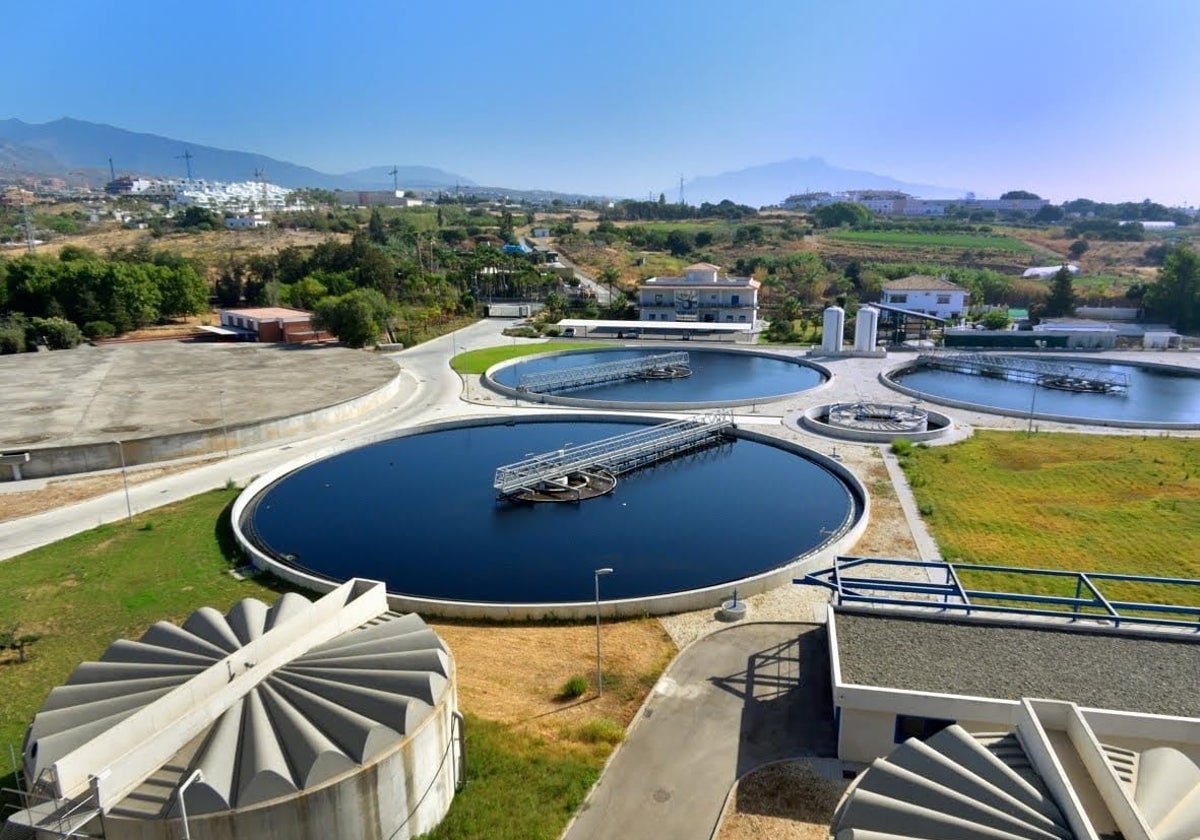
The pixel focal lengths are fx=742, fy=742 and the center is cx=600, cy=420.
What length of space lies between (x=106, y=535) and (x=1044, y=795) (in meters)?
30.0

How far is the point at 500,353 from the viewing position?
6384cm

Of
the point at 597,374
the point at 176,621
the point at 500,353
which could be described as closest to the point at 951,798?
the point at 176,621

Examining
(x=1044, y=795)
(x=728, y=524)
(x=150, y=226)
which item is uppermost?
(x=150, y=226)

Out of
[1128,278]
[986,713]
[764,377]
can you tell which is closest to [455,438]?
[764,377]

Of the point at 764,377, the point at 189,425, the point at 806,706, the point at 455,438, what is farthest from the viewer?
the point at 764,377

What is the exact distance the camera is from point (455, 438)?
134 ft

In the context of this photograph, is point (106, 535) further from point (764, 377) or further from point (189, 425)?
point (764, 377)

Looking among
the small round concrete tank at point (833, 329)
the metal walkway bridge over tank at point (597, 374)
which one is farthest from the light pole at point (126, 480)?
the small round concrete tank at point (833, 329)

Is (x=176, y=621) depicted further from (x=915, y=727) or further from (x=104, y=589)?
(x=915, y=727)

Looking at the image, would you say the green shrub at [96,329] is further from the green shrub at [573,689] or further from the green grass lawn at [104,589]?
the green shrub at [573,689]

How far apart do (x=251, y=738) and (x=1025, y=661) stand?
15.3m

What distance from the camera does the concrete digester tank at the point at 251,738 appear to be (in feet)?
36.0

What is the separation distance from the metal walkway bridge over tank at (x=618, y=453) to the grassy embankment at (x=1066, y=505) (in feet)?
33.8

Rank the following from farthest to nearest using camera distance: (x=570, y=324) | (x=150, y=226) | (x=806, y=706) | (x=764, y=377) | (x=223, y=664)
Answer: (x=150, y=226), (x=570, y=324), (x=764, y=377), (x=806, y=706), (x=223, y=664)
